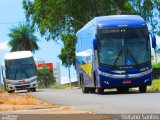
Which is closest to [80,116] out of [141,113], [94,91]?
[141,113]

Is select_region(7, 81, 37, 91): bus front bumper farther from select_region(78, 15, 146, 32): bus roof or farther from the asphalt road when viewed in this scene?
the asphalt road

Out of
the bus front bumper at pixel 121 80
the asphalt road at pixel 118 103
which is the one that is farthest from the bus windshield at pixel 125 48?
the asphalt road at pixel 118 103

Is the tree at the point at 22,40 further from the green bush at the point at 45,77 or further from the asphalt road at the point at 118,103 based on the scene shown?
the asphalt road at the point at 118,103

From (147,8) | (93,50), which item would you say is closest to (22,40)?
(147,8)

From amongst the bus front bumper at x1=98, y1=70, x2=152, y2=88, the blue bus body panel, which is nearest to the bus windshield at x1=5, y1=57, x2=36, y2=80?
the blue bus body panel

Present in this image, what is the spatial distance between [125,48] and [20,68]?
73.5 ft

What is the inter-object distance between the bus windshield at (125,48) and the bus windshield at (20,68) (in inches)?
845

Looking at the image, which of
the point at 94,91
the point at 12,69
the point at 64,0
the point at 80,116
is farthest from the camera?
the point at 64,0

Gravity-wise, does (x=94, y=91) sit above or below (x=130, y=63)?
below

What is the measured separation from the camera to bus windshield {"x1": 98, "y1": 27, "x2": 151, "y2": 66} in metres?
30.6

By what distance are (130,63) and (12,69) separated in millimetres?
22671

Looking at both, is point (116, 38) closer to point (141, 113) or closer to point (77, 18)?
point (141, 113)

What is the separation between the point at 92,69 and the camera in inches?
1278

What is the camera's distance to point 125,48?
3070 centimetres
